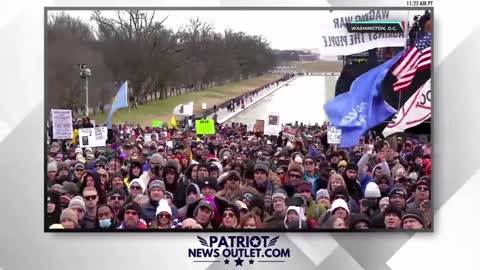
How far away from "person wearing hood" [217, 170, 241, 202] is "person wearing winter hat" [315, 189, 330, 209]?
0.44 meters

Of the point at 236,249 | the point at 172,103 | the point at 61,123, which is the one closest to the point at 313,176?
the point at 236,249

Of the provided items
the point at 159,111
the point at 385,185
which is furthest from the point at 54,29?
the point at 385,185

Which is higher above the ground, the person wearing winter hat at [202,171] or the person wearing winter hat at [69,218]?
the person wearing winter hat at [202,171]

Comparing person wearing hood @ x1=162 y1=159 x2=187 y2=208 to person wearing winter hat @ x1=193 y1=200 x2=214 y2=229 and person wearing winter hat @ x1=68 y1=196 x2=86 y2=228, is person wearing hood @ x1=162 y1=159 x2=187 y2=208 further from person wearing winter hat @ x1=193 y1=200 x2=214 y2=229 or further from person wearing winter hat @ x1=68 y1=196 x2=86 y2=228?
person wearing winter hat @ x1=68 y1=196 x2=86 y2=228

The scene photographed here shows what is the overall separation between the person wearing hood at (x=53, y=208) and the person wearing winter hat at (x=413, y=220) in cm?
191

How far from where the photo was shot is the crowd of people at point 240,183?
4070mm

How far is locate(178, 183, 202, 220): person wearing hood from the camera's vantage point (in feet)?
13.3

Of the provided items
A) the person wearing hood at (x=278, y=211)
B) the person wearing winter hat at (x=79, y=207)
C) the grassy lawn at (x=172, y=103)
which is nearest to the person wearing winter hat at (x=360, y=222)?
the person wearing hood at (x=278, y=211)

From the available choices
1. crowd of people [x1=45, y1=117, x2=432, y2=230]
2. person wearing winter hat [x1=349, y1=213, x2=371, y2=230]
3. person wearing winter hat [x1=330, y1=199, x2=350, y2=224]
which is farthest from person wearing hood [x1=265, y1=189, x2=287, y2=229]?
person wearing winter hat [x1=349, y1=213, x2=371, y2=230]

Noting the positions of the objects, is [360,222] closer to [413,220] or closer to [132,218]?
[413,220]

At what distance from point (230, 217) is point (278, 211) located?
27cm

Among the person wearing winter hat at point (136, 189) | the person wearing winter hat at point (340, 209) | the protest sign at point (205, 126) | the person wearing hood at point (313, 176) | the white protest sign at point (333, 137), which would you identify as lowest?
the person wearing winter hat at point (340, 209)

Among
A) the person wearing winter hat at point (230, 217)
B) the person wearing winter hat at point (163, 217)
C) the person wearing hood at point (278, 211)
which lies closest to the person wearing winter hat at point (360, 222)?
the person wearing hood at point (278, 211)

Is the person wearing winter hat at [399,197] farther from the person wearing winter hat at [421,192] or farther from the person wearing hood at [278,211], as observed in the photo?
the person wearing hood at [278,211]
